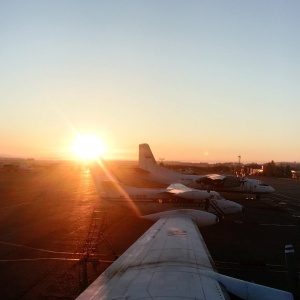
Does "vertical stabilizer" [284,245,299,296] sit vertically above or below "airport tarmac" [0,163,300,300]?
above

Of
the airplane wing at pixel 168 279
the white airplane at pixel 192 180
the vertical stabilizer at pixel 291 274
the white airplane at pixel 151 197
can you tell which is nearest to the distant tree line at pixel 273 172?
the white airplane at pixel 192 180

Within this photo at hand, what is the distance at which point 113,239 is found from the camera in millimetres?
24500

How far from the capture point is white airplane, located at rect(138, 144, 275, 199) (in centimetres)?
4731

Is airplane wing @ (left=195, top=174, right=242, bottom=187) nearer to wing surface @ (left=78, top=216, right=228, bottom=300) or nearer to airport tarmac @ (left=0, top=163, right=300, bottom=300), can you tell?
airport tarmac @ (left=0, top=163, right=300, bottom=300)

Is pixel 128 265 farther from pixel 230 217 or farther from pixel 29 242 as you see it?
pixel 230 217

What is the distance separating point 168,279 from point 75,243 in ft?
51.9

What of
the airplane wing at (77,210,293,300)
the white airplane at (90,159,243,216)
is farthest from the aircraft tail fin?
the airplane wing at (77,210,293,300)

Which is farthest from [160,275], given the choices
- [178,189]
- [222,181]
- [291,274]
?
[222,181]

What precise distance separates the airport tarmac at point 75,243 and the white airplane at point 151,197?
146cm

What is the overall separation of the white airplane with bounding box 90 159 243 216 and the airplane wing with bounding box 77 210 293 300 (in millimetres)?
16184

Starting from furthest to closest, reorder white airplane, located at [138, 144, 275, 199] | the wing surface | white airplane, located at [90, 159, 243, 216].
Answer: white airplane, located at [138, 144, 275, 199], white airplane, located at [90, 159, 243, 216], the wing surface

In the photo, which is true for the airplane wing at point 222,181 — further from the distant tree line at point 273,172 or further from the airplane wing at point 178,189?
the distant tree line at point 273,172

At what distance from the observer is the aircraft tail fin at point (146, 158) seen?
50.0m

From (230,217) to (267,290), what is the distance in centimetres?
2688
